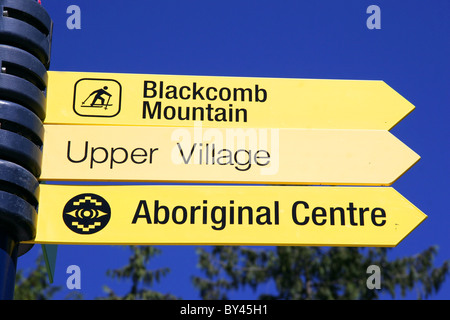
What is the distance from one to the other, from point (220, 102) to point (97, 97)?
82 centimetres

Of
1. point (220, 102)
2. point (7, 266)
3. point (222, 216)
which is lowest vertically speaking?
point (7, 266)

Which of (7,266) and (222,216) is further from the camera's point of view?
(222,216)

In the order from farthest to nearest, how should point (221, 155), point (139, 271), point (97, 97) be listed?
point (139, 271)
point (97, 97)
point (221, 155)

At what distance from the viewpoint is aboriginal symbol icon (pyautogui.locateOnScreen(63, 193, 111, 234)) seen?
4969mm

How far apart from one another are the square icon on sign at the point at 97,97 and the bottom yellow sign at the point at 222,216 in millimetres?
546

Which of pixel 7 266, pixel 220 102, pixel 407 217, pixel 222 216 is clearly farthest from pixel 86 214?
pixel 407 217

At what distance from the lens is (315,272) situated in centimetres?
2216

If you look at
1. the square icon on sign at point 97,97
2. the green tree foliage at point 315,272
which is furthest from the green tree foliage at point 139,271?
the square icon on sign at point 97,97

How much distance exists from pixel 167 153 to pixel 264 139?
0.64 metres

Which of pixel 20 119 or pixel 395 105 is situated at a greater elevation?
pixel 395 105

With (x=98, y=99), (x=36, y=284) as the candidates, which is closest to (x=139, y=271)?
(x=36, y=284)

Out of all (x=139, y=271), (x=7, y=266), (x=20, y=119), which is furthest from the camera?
(x=139, y=271)

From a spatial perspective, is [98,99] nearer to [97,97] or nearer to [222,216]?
[97,97]

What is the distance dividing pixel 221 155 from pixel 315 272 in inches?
685
